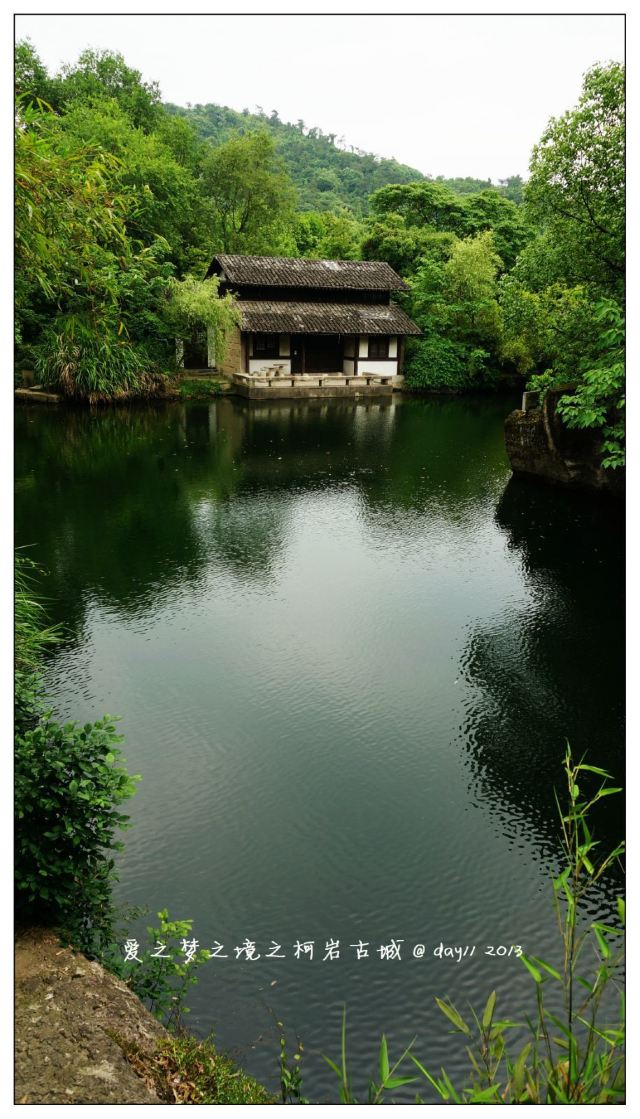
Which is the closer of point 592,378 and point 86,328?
point 86,328

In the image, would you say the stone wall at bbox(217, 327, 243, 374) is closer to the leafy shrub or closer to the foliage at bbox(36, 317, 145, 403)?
the foliage at bbox(36, 317, 145, 403)

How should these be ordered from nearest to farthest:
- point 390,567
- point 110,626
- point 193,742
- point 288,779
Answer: point 288,779 → point 193,742 → point 110,626 → point 390,567

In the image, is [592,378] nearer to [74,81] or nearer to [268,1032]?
[268,1032]

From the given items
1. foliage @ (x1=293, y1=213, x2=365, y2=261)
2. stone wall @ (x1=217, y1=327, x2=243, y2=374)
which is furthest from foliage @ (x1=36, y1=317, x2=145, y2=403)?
foliage @ (x1=293, y1=213, x2=365, y2=261)

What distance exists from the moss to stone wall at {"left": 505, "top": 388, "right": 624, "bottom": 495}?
14544mm

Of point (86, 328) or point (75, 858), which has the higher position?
point (86, 328)

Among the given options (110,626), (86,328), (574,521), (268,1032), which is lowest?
(268,1032)

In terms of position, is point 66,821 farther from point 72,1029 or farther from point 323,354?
point 323,354

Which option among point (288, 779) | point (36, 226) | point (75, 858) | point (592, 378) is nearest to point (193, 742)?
point (288, 779)

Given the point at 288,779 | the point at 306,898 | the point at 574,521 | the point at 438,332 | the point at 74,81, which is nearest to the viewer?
the point at 306,898

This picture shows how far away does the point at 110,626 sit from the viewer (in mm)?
10773

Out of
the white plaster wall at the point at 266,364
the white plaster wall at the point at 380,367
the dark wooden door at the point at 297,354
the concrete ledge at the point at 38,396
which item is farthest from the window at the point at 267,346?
the concrete ledge at the point at 38,396

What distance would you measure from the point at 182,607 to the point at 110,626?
116cm

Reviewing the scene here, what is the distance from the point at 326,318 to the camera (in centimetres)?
3306
